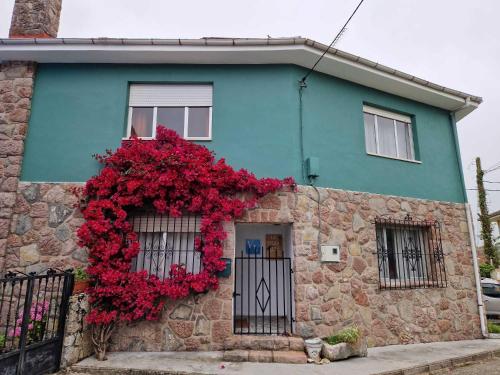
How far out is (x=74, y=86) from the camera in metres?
6.76

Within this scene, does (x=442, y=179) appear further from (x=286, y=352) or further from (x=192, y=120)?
(x=192, y=120)

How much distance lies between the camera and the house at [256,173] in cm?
603

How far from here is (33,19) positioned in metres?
7.16

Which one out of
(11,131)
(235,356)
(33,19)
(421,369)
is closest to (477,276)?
(421,369)

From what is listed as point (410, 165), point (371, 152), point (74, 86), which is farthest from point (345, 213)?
point (74, 86)

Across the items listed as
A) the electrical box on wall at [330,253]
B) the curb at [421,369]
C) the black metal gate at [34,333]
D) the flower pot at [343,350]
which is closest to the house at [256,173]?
the electrical box on wall at [330,253]

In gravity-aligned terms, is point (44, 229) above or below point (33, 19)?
below

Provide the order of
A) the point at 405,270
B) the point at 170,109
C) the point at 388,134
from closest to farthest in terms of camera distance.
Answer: the point at 170,109
the point at 405,270
the point at 388,134

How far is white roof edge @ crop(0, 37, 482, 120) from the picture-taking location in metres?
6.35

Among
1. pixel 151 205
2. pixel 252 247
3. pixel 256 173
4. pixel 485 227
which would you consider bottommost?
pixel 252 247

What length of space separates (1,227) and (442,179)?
32.1 ft

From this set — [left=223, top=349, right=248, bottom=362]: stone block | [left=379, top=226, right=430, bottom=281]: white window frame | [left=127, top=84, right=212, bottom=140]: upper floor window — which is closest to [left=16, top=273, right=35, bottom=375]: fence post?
[left=223, top=349, right=248, bottom=362]: stone block

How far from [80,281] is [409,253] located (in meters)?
6.82

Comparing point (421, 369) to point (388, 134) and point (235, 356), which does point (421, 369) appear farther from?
point (388, 134)
